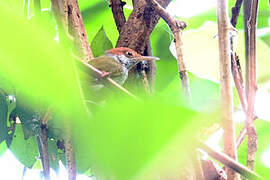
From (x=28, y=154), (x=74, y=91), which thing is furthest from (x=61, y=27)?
(x=28, y=154)

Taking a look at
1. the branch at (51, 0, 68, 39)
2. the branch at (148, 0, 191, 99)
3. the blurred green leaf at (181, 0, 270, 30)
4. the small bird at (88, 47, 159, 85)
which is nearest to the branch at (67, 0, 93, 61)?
the small bird at (88, 47, 159, 85)

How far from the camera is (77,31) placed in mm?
771

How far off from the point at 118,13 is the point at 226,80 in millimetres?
541

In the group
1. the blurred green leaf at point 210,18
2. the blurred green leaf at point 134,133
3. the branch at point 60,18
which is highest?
the branch at point 60,18

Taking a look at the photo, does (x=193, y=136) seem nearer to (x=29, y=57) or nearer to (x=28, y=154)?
(x=29, y=57)

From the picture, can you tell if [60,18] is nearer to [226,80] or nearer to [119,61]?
[226,80]

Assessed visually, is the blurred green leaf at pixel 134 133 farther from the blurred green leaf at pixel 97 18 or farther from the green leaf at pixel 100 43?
the blurred green leaf at pixel 97 18

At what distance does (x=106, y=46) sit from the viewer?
36.6 inches

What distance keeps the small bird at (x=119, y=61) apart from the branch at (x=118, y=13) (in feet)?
0.24

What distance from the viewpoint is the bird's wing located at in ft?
3.02

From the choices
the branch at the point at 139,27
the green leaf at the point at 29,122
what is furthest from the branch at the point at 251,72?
the green leaf at the point at 29,122

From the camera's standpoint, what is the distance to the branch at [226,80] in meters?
0.40

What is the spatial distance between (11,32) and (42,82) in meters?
0.03

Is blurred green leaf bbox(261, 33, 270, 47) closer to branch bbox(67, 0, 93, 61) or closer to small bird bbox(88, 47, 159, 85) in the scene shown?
small bird bbox(88, 47, 159, 85)
